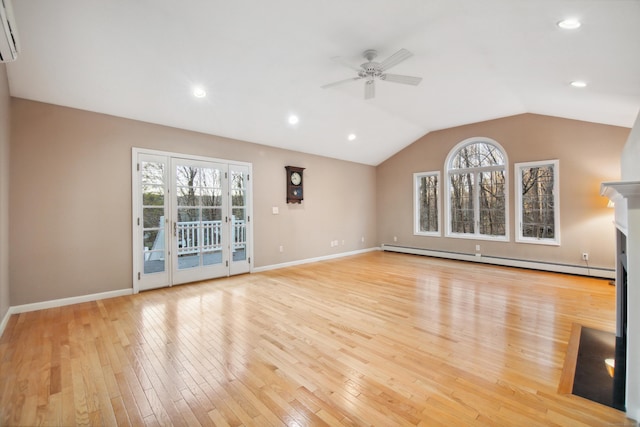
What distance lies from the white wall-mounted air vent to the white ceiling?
0.64 m

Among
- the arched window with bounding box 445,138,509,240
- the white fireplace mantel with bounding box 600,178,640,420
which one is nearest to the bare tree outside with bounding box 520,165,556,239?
the arched window with bounding box 445,138,509,240

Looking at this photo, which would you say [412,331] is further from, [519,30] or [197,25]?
[197,25]

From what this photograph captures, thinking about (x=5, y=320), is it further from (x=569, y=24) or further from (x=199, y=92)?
(x=569, y=24)

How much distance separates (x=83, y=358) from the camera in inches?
92.8

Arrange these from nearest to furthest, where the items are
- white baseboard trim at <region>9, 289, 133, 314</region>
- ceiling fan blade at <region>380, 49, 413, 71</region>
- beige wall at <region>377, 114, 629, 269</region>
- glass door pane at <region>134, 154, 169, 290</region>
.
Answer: ceiling fan blade at <region>380, 49, 413, 71</region> < white baseboard trim at <region>9, 289, 133, 314</region> < glass door pane at <region>134, 154, 169, 290</region> < beige wall at <region>377, 114, 629, 269</region>

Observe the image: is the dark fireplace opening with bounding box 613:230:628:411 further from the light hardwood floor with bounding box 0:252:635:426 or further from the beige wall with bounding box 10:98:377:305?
the beige wall with bounding box 10:98:377:305

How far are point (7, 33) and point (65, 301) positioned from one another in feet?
10.7

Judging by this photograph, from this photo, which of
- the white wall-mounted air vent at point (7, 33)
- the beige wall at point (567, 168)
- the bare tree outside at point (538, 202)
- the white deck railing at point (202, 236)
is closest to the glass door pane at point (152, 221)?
the white deck railing at point (202, 236)

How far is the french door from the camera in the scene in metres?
4.32

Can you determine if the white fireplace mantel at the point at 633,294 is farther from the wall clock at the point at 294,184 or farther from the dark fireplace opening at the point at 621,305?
the wall clock at the point at 294,184

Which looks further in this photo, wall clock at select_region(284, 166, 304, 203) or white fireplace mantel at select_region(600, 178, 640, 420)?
wall clock at select_region(284, 166, 304, 203)

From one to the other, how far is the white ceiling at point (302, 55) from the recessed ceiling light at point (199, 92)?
0.12 metres

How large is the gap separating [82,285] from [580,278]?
25.9 feet

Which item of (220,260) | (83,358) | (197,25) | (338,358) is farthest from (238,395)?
(220,260)
